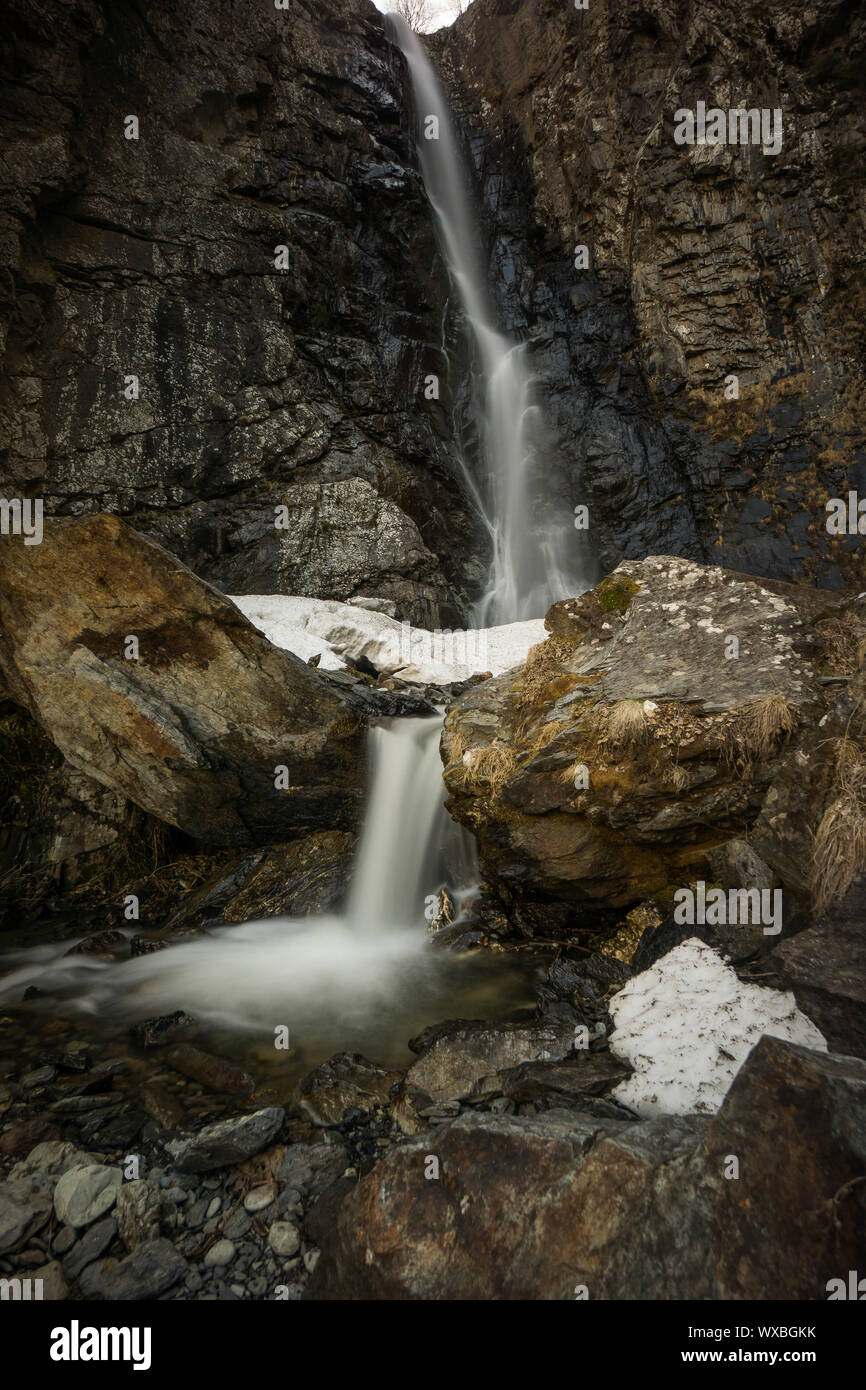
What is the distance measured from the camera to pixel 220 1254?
8.38ft

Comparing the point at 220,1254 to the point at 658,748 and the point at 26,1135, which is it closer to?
the point at 26,1135

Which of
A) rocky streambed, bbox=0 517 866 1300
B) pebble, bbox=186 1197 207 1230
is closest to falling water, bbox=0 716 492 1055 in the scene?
rocky streambed, bbox=0 517 866 1300

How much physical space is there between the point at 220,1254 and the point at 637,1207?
178 cm

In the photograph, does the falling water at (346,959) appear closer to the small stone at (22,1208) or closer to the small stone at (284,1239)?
the small stone at (284,1239)

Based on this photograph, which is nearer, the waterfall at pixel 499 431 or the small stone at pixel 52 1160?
the small stone at pixel 52 1160

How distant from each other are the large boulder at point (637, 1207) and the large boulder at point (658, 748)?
6.57 ft

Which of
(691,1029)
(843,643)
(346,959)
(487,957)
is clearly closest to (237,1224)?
(691,1029)

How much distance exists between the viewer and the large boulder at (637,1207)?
1.85 metres

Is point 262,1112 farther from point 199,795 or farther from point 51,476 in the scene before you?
point 51,476

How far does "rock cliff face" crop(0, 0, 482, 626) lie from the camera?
49.1 ft

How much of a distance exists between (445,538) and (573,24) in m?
17.8

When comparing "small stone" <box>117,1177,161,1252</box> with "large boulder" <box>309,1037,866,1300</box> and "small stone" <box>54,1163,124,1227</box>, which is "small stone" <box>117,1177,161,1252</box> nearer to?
"small stone" <box>54,1163,124,1227</box>

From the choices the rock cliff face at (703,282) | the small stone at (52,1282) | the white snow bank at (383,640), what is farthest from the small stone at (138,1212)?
the rock cliff face at (703,282)

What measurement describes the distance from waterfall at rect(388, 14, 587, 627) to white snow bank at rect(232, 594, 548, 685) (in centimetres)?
382
